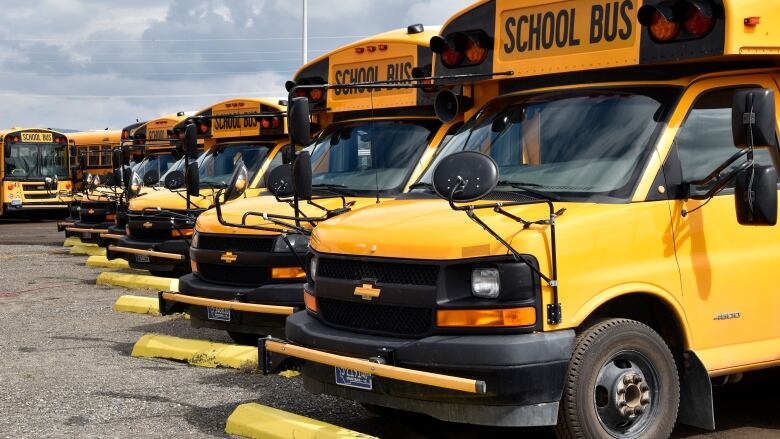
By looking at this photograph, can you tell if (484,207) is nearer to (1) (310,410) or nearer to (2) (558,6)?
(2) (558,6)

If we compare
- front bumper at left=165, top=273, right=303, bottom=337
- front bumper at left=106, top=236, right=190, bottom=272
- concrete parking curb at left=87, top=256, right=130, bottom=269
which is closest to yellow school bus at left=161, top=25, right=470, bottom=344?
front bumper at left=165, top=273, right=303, bottom=337

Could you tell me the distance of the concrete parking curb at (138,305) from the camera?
12156mm

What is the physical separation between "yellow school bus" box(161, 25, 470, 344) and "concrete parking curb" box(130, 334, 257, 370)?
0.58 feet

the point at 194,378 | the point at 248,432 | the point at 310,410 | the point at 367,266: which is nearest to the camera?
the point at 367,266

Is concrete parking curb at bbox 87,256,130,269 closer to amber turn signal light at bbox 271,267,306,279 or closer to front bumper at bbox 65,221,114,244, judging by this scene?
front bumper at bbox 65,221,114,244

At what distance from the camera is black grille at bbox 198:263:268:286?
919cm

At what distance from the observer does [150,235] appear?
14453 mm

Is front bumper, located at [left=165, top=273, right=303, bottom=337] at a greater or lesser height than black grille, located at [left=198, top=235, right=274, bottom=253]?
lesser

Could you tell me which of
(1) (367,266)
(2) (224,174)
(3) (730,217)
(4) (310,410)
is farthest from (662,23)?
(2) (224,174)

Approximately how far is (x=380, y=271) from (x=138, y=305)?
23.5 ft

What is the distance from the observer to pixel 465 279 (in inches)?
211

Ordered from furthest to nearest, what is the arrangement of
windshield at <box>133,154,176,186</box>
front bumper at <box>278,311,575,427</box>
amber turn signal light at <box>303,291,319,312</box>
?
windshield at <box>133,154,176,186</box>, amber turn signal light at <box>303,291,319,312</box>, front bumper at <box>278,311,575,427</box>

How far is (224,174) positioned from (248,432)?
7.67 meters

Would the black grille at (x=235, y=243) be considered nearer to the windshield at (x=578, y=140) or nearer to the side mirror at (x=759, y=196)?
the windshield at (x=578, y=140)
